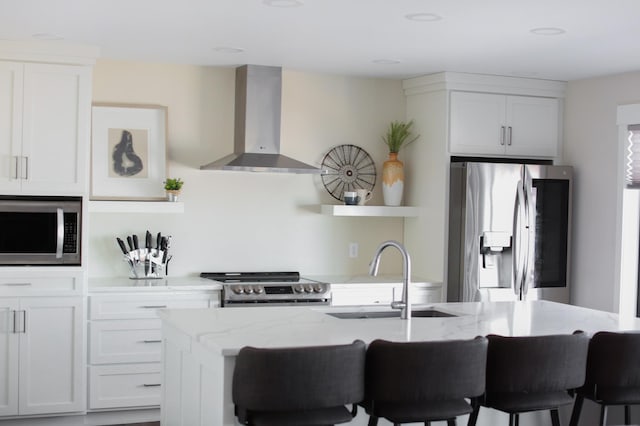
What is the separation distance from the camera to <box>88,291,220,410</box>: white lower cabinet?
5.28 metres

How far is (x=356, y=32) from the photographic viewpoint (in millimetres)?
4637

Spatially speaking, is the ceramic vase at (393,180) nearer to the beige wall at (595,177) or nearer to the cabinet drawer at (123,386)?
the beige wall at (595,177)

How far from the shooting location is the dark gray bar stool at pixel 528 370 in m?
3.36

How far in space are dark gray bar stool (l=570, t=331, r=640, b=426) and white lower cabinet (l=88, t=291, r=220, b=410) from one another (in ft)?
8.95

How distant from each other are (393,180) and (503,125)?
34.2 inches

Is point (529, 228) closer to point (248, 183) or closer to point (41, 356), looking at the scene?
point (248, 183)

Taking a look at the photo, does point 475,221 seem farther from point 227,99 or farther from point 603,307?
point 227,99

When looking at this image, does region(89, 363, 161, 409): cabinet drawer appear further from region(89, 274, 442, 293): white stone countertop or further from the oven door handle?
the oven door handle

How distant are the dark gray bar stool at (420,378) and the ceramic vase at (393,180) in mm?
3027

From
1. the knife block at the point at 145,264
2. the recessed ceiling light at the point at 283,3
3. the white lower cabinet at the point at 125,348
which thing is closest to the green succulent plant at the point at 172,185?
the knife block at the point at 145,264

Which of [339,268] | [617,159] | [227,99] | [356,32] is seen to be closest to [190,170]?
[227,99]

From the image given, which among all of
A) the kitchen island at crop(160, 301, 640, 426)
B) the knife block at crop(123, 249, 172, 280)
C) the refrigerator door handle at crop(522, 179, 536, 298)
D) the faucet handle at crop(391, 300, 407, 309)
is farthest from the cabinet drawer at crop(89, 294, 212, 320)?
the refrigerator door handle at crop(522, 179, 536, 298)

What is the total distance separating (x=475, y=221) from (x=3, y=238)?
303cm

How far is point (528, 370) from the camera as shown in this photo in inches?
133
